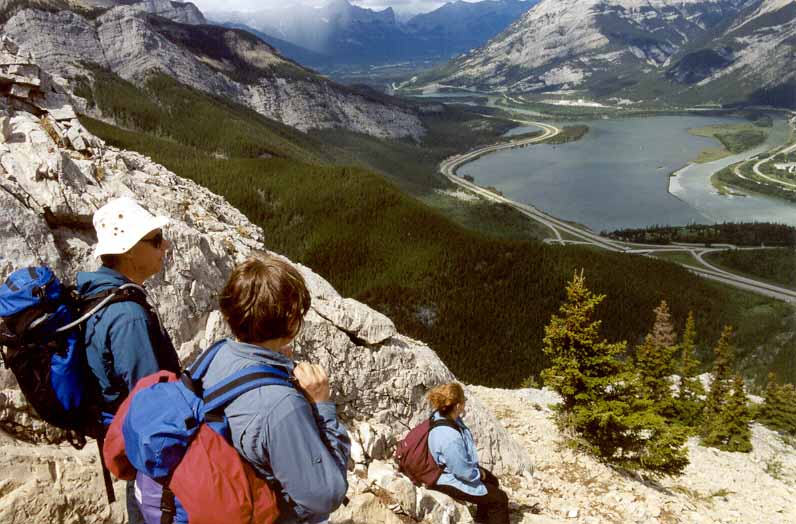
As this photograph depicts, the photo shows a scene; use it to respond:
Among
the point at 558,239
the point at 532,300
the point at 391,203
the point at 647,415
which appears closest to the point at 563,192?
the point at 558,239

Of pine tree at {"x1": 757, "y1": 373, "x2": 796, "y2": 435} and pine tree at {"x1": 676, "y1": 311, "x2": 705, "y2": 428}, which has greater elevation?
pine tree at {"x1": 676, "y1": 311, "x2": 705, "y2": 428}

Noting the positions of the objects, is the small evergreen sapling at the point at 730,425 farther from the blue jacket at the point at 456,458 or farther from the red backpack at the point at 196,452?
the red backpack at the point at 196,452

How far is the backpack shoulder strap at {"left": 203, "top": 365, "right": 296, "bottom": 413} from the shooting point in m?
3.20

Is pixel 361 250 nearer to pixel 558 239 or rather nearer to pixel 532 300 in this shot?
pixel 532 300

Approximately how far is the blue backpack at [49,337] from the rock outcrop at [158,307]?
1707 millimetres

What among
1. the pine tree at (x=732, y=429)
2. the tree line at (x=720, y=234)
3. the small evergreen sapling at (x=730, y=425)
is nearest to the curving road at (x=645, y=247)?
the tree line at (x=720, y=234)

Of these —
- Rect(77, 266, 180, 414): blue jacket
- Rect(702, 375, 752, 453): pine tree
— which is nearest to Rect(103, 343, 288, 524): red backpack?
Rect(77, 266, 180, 414): blue jacket

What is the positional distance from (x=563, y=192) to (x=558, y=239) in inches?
2276

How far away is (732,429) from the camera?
2917 cm

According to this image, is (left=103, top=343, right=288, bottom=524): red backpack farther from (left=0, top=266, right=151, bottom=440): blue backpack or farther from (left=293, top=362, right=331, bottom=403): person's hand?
(left=0, top=266, right=151, bottom=440): blue backpack

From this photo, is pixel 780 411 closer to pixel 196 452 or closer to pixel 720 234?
pixel 196 452

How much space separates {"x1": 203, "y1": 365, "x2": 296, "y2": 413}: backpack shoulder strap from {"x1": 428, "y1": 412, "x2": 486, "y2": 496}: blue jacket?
4.53 meters

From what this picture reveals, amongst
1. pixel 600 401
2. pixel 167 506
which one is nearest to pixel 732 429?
pixel 600 401

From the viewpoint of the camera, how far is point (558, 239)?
13162 centimetres
